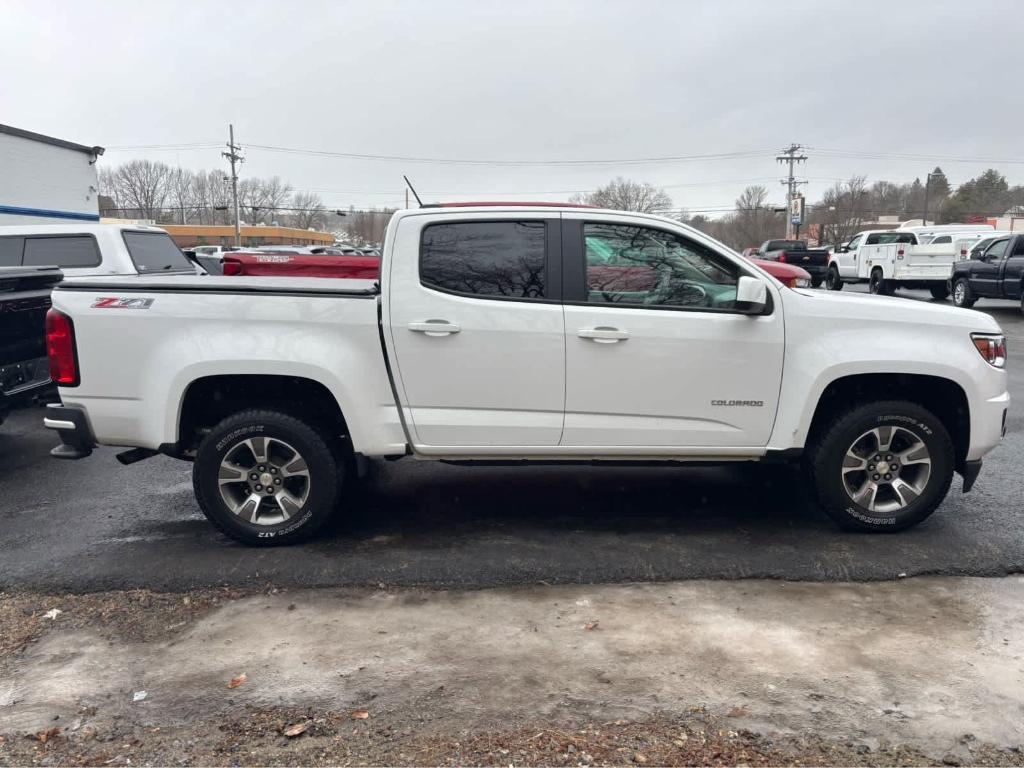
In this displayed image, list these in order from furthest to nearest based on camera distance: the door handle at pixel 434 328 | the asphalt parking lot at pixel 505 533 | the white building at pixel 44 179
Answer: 1. the white building at pixel 44 179
2. the door handle at pixel 434 328
3. the asphalt parking lot at pixel 505 533

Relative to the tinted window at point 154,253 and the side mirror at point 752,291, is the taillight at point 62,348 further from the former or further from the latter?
the tinted window at point 154,253

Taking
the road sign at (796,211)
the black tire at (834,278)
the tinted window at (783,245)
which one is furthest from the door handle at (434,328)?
the road sign at (796,211)

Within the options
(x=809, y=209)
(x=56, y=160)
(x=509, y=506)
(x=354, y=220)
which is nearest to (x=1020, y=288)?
(x=509, y=506)

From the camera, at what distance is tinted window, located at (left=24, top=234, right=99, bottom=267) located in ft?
30.2

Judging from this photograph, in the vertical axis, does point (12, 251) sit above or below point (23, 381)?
above

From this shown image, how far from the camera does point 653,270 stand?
4.48 metres

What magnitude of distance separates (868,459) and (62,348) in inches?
186

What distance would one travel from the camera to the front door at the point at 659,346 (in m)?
4.31

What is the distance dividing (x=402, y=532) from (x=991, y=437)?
3585 millimetres

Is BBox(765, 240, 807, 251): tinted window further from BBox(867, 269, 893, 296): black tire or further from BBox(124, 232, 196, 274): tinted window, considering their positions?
BBox(124, 232, 196, 274): tinted window

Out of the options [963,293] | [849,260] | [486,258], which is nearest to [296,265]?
[486,258]

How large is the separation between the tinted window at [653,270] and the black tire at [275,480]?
1.83 m

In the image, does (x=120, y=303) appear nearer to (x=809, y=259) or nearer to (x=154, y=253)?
(x=154, y=253)

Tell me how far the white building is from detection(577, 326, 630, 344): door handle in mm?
12430
